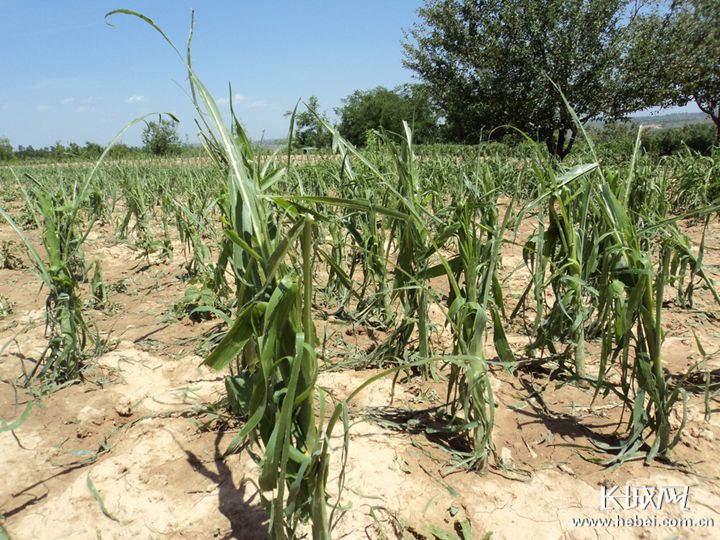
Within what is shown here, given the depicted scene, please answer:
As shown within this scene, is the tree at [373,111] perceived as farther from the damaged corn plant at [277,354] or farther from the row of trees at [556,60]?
the damaged corn plant at [277,354]

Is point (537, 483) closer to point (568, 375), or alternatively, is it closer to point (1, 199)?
point (568, 375)

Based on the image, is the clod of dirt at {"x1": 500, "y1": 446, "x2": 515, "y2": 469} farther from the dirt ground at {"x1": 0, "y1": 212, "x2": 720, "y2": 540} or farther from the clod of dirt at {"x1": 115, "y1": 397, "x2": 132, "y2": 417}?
the clod of dirt at {"x1": 115, "y1": 397, "x2": 132, "y2": 417}

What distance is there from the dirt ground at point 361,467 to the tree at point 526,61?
1073 centimetres

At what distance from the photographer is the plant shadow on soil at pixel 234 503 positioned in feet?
4.25

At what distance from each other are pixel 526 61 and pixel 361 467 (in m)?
13.4

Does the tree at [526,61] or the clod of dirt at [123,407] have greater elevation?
the tree at [526,61]

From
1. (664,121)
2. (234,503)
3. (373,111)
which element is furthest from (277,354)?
(373,111)

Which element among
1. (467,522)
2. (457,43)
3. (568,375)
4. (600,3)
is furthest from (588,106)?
(467,522)

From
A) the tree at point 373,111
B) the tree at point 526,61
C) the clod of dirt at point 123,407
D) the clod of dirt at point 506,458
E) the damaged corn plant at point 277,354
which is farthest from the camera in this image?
the tree at point 373,111

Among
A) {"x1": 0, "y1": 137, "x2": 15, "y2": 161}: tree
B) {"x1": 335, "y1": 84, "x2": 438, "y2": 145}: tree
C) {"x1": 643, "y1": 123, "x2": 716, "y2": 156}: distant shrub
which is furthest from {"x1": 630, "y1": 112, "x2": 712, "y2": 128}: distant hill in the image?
{"x1": 0, "y1": 137, "x2": 15, "y2": 161}: tree

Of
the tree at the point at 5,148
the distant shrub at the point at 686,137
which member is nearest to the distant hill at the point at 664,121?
the distant shrub at the point at 686,137

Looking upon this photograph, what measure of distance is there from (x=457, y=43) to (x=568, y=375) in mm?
14189

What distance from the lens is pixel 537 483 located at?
4.65 feet

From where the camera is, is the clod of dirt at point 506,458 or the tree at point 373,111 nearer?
the clod of dirt at point 506,458
